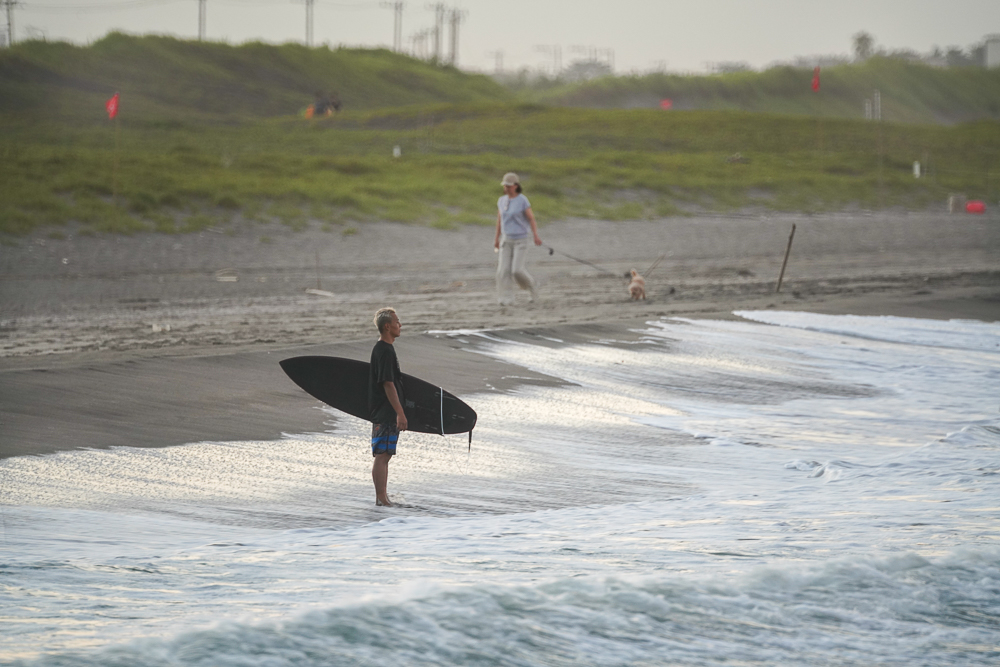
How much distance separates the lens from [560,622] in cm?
533

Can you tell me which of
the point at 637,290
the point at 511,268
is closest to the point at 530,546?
the point at 511,268

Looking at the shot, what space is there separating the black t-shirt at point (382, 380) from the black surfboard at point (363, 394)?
0.31 m

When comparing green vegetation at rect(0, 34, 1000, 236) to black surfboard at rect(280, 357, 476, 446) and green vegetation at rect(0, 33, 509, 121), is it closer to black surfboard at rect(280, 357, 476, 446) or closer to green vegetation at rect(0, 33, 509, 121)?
green vegetation at rect(0, 33, 509, 121)

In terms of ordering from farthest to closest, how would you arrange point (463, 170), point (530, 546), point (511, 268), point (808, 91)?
point (808, 91) → point (463, 170) → point (511, 268) → point (530, 546)

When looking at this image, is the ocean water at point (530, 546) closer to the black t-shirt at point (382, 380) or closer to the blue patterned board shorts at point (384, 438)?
the blue patterned board shorts at point (384, 438)

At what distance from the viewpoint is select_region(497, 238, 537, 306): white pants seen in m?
13.2

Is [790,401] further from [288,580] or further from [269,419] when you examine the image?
[288,580]

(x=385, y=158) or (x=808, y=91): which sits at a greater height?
(x=808, y=91)

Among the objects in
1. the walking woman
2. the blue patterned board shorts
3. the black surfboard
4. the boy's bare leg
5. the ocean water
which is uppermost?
the walking woman

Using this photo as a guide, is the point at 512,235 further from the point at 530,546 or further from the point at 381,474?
the point at 530,546

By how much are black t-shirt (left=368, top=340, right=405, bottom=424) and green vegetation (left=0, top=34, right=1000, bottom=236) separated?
14822 mm

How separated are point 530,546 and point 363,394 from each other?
170cm

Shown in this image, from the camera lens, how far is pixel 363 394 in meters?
6.97

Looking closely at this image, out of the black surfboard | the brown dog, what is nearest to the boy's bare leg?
the black surfboard
